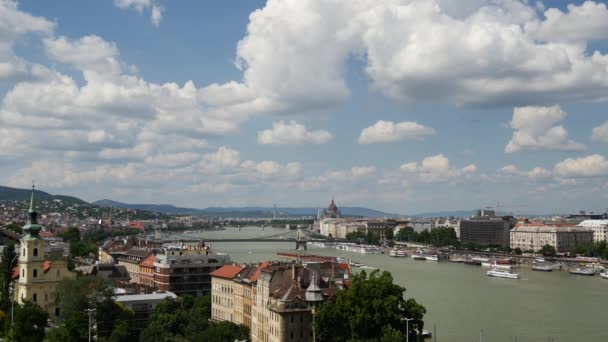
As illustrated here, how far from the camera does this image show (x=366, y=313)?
91.7 feet

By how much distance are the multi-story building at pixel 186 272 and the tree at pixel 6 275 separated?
431 inches

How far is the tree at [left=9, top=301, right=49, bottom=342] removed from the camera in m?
29.3

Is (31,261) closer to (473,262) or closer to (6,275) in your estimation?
(6,275)

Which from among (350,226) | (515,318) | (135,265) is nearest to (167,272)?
(135,265)

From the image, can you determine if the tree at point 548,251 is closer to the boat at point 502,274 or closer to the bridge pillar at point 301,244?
the boat at point 502,274

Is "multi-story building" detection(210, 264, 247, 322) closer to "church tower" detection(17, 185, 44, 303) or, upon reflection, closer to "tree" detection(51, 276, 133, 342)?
"tree" detection(51, 276, 133, 342)

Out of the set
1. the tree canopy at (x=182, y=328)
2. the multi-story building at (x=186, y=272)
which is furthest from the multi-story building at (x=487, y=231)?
the tree canopy at (x=182, y=328)

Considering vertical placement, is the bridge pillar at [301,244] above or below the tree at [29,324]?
above

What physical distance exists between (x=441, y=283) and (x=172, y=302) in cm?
3200

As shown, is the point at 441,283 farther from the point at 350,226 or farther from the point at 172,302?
the point at 350,226

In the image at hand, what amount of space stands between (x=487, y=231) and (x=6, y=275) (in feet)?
342

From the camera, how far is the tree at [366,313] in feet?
91.8

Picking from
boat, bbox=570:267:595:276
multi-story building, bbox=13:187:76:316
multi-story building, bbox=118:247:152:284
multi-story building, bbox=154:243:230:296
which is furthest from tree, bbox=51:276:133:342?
boat, bbox=570:267:595:276

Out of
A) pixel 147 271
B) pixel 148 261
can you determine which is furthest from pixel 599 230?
pixel 147 271
